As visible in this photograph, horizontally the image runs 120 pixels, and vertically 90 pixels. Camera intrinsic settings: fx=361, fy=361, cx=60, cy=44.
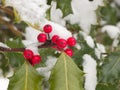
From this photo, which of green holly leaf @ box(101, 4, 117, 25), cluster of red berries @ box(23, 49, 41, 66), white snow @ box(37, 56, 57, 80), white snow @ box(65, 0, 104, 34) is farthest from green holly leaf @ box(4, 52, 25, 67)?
green holly leaf @ box(101, 4, 117, 25)

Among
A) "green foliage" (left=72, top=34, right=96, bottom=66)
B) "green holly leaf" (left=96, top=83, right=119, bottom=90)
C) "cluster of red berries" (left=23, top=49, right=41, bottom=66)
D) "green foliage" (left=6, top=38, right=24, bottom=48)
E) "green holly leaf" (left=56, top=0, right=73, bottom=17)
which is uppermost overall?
"green holly leaf" (left=56, top=0, right=73, bottom=17)

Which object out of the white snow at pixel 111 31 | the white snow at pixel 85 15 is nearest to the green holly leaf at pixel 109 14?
the white snow at pixel 111 31

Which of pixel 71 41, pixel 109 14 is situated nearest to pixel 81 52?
pixel 71 41

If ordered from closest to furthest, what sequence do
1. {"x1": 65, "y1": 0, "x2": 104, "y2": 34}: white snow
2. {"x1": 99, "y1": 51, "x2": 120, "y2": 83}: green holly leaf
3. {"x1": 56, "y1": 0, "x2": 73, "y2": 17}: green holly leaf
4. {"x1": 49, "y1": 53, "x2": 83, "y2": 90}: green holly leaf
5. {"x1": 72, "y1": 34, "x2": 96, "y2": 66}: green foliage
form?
1. {"x1": 49, "y1": 53, "x2": 83, "y2": 90}: green holly leaf
2. {"x1": 56, "y1": 0, "x2": 73, "y2": 17}: green holly leaf
3. {"x1": 99, "y1": 51, "x2": 120, "y2": 83}: green holly leaf
4. {"x1": 72, "y1": 34, "x2": 96, "y2": 66}: green foliage
5. {"x1": 65, "y1": 0, "x2": 104, "y2": 34}: white snow

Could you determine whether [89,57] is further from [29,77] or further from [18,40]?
[29,77]

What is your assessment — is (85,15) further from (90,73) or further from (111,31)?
(90,73)

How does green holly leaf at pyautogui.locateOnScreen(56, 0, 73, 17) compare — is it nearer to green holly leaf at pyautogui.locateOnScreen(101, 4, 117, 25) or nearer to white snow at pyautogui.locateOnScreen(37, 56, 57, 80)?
white snow at pyautogui.locateOnScreen(37, 56, 57, 80)

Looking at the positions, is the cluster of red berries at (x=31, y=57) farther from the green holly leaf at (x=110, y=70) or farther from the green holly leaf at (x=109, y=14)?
the green holly leaf at (x=109, y=14)
